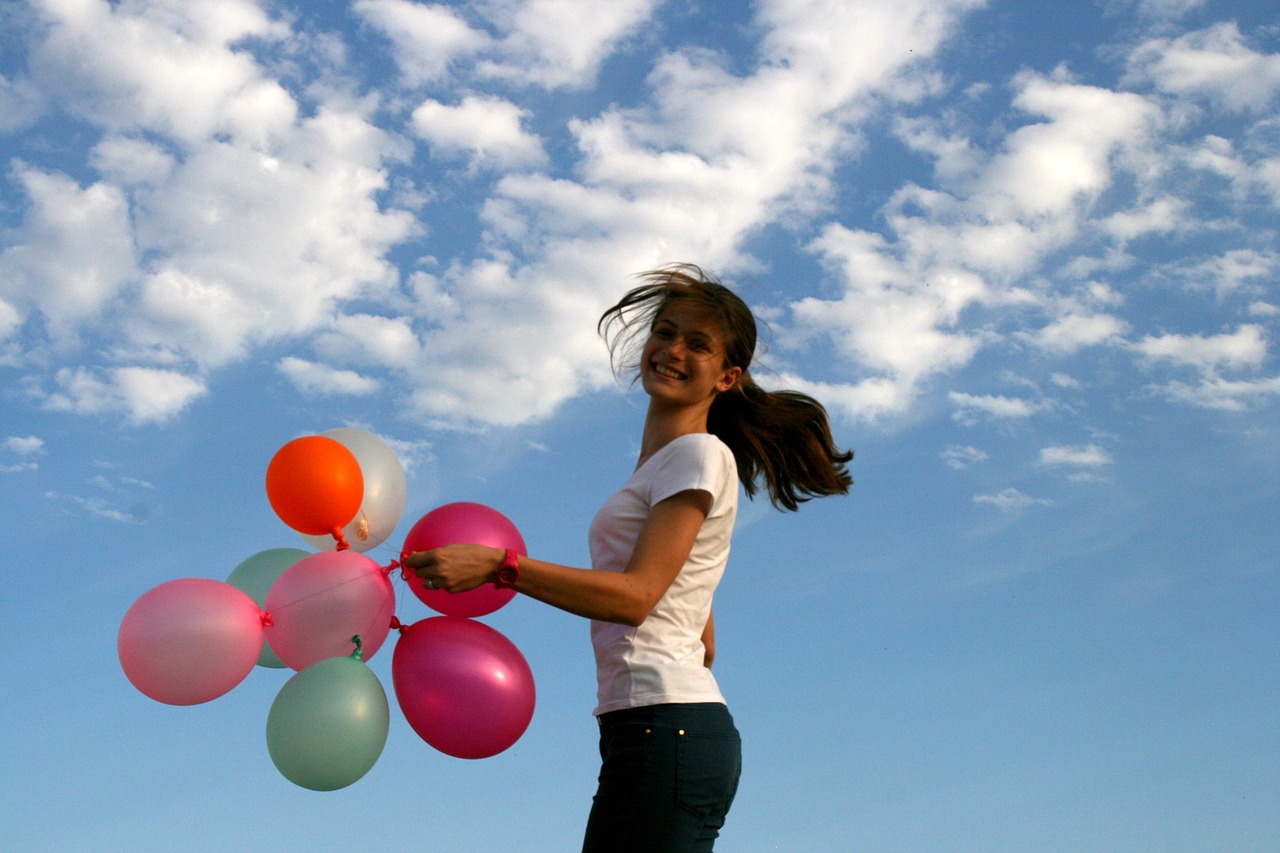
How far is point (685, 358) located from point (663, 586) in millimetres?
703

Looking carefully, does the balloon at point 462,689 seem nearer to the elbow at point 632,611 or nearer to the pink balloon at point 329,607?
the pink balloon at point 329,607

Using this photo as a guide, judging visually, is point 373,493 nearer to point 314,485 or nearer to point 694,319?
point 314,485

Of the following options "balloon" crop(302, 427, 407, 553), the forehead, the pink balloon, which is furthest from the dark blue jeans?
"balloon" crop(302, 427, 407, 553)

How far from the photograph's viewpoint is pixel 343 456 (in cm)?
387

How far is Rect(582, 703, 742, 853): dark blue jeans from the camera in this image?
250 cm

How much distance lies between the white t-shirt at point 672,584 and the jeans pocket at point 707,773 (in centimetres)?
10

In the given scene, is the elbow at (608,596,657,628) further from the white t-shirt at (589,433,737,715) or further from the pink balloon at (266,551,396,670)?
the pink balloon at (266,551,396,670)

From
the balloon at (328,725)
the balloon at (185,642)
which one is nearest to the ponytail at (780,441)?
the balloon at (328,725)

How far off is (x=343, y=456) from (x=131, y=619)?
826mm

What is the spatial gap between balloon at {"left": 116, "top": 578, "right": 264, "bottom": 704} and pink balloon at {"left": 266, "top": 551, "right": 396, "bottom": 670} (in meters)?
0.13

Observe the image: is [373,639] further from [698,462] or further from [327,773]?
[698,462]

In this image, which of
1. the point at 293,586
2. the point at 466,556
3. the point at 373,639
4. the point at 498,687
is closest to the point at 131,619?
the point at 293,586

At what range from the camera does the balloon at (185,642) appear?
3492mm

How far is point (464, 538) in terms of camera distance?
11.6 ft
